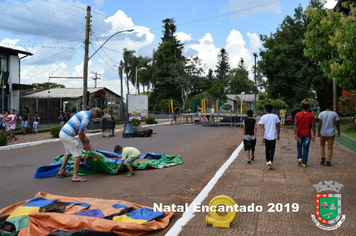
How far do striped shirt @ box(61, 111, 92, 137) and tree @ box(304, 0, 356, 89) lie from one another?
248 inches

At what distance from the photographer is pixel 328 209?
486cm

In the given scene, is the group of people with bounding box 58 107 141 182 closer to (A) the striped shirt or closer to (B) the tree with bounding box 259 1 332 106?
(A) the striped shirt

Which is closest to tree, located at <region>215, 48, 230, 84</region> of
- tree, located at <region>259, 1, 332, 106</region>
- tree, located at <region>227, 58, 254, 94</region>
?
tree, located at <region>227, 58, 254, 94</region>

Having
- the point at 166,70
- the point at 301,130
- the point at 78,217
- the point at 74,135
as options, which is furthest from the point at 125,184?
the point at 166,70

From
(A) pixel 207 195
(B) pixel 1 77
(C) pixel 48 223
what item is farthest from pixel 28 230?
(B) pixel 1 77

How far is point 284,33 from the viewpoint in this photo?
32969 mm

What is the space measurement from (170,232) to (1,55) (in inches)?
1072

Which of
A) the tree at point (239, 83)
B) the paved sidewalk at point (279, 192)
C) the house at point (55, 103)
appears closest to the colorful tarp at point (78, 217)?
the paved sidewalk at point (279, 192)

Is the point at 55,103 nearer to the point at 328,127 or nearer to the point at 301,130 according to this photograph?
the point at 301,130

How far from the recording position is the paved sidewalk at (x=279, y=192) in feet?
15.0

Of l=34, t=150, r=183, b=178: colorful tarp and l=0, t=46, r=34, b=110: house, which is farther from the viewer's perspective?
l=0, t=46, r=34, b=110: house

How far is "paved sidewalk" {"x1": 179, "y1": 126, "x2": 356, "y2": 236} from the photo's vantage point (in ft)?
15.0

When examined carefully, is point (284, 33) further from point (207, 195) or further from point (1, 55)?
point (207, 195)

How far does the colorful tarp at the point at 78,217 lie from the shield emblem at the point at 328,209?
2177 millimetres
